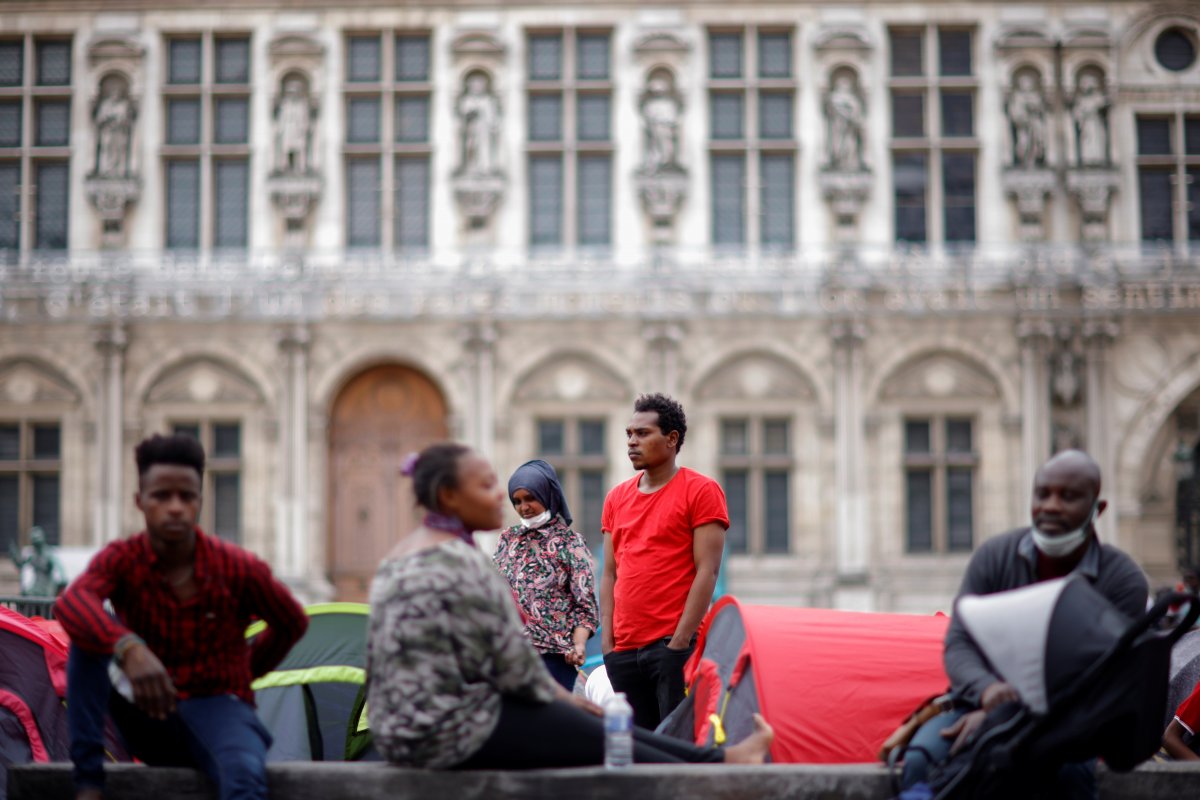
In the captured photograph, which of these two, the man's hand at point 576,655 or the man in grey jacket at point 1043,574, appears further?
the man's hand at point 576,655

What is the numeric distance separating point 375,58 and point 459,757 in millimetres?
15985

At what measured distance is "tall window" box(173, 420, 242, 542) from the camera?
18.7 meters

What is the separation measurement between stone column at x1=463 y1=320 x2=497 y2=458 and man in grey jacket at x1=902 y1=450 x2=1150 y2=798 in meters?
13.8

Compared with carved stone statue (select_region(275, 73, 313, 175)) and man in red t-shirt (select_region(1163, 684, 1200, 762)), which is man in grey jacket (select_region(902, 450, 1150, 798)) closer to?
man in red t-shirt (select_region(1163, 684, 1200, 762))

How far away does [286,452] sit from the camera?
726 inches

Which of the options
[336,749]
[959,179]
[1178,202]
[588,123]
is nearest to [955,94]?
[959,179]

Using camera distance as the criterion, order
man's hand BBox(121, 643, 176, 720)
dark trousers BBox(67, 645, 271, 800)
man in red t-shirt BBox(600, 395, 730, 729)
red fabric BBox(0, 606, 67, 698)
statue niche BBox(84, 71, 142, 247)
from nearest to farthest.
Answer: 1. man's hand BBox(121, 643, 176, 720)
2. dark trousers BBox(67, 645, 271, 800)
3. man in red t-shirt BBox(600, 395, 730, 729)
4. red fabric BBox(0, 606, 67, 698)
5. statue niche BBox(84, 71, 142, 247)

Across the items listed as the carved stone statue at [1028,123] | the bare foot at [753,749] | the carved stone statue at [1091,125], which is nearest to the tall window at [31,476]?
the carved stone statue at [1028,123]

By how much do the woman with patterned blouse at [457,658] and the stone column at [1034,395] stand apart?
1458 cm

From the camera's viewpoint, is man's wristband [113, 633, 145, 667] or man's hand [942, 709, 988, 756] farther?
man's hand [942, 709, 988, 756]

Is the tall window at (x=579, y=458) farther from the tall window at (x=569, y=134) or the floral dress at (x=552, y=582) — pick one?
the floral dress at (x=552, y=582)

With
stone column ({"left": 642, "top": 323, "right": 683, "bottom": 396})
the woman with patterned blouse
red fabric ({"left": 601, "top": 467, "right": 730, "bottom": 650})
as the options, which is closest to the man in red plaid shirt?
the woman with patterned blouse

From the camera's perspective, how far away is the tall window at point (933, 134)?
18.9 m

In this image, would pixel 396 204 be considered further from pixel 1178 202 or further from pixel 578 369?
pixel 1178 202
